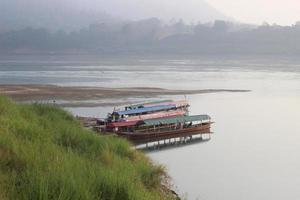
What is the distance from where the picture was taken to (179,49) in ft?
440

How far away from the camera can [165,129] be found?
24.4 metres

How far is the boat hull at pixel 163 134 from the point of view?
22719mm

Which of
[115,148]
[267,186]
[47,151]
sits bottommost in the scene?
[267,186]

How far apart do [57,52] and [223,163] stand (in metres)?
119

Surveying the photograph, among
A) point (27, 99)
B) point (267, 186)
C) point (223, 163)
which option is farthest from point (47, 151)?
point (27, 99)

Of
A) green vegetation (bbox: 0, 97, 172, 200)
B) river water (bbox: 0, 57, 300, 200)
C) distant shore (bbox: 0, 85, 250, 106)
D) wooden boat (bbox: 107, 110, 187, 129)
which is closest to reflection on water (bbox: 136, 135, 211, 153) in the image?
river water (bbox: 0, 57, 300, 200)

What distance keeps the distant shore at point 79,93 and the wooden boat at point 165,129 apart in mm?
10039

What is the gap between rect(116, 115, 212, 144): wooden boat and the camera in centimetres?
2305

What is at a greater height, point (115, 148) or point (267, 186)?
point (115, 148)

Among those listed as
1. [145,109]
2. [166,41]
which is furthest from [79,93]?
[166,41]

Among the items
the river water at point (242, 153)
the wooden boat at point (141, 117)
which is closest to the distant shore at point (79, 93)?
the river water at point (242, 153)

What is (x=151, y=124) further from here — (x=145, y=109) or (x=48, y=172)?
(x=48, y=172)

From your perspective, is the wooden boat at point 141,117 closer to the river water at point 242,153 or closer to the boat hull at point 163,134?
the boat hull at point 163,134

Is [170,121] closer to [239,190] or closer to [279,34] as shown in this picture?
[239,190]
